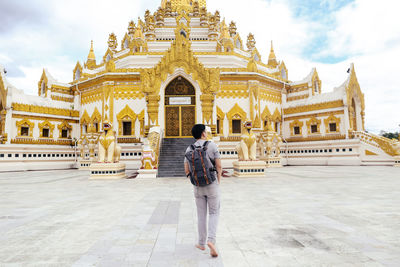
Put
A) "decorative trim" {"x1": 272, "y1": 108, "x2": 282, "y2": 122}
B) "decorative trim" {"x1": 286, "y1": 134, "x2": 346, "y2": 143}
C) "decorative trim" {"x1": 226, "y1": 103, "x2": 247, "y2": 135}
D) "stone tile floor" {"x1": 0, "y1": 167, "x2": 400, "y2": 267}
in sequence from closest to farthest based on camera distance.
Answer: "stone tile floor" {"x1": 0, "y1": 167, "x2": 400, "y2": 267}, "decorative trim" {"x1": 286, "y1": 134, "x2": 346, "y2": 143}, "decorative trim" {"x1": 226, "y1": 103, "x2": 247, "y2": 135}, "decorative trim" {"x1": 272, "y1": 108, "x2": 282, "y2": 122}

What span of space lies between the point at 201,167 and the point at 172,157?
1105 centimetres

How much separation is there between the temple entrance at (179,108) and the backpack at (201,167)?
Answer: 43.4ft

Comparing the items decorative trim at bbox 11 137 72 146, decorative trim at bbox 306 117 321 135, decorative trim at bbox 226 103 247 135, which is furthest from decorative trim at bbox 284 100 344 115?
decorative trim at bbox 11 137 72 146

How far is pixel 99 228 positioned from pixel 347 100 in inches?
847

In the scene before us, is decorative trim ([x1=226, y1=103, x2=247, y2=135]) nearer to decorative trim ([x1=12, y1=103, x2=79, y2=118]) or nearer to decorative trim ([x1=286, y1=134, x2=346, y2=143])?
decorative trim ([x1=286, y1=134, x2=346, y2=143])

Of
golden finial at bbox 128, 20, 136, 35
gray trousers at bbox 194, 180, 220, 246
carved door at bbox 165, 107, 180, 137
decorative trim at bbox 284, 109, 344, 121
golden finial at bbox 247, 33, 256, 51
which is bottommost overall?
gray trousers at bbox 194, 180, 220, 246

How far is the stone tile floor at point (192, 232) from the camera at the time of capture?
276 cm

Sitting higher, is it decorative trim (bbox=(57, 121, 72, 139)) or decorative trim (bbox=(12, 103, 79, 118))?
decorative trim (bbox=(12, 103, 79, 118))

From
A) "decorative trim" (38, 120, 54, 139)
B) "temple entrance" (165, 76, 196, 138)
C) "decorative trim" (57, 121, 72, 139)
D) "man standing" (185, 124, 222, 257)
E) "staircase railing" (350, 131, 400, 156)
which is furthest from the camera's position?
"decorative trim" (57, 121, 72, 139)

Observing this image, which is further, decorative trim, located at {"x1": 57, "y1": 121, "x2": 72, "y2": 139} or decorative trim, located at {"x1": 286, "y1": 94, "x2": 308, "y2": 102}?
decorative trim, located at {"x1": 286, "y1": 94, "x2": 308, "y2": 102}

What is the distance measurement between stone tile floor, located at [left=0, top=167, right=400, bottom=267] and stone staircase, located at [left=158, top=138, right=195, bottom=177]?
20.3 ft

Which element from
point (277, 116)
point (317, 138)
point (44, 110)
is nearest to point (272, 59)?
point (277, 116)

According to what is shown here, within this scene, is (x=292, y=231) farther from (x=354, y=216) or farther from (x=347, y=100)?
(x=347, y=100)

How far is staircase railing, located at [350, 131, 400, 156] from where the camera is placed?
57.0ft
